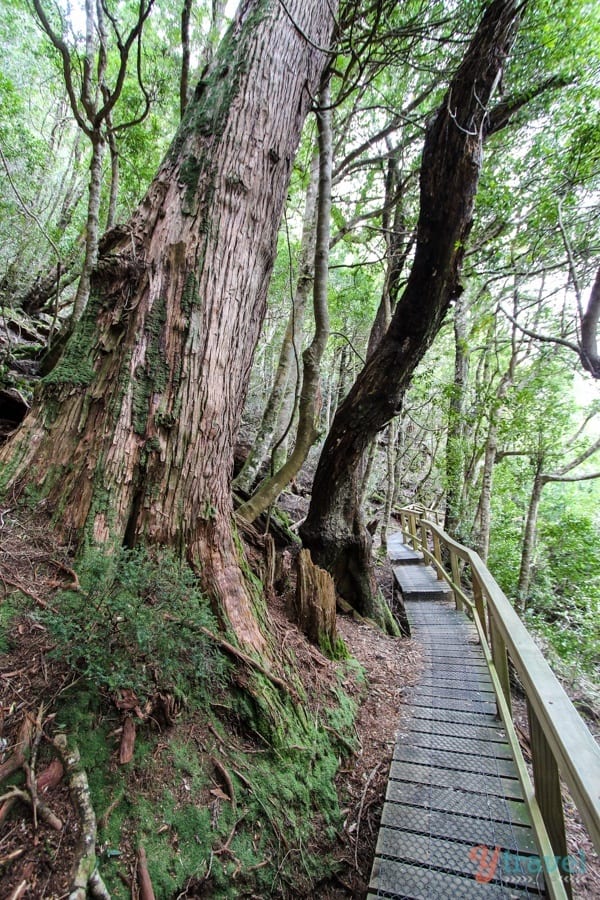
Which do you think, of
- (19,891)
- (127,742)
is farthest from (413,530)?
(19,891)

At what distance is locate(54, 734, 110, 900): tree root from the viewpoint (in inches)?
50.9

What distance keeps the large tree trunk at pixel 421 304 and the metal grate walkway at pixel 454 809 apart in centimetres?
218

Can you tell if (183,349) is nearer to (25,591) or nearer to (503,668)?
(25,591)

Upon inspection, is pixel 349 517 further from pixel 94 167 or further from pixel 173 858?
pixel 94 167

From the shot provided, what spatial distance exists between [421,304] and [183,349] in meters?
3.25

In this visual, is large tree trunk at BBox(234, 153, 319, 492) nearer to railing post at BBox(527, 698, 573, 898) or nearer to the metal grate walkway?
the metal grate walkway

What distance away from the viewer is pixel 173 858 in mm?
1591

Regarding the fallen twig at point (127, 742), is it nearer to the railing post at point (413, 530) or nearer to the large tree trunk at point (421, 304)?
the large tree trunk at point (421, 304)

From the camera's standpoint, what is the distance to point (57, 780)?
151 centimetres

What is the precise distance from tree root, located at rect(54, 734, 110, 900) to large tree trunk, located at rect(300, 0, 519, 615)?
4326 millimetres

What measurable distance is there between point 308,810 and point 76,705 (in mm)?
1459

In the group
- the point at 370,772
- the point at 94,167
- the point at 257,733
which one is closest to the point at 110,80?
the point at 94,167

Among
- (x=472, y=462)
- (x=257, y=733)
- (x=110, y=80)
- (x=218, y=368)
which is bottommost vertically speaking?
(x=257, y=733)

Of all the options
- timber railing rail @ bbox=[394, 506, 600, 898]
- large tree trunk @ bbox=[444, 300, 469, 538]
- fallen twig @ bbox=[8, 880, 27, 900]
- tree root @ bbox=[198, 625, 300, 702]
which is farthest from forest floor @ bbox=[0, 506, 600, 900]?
large tree trunk @ bbox=[444, 300, 469, 538]
